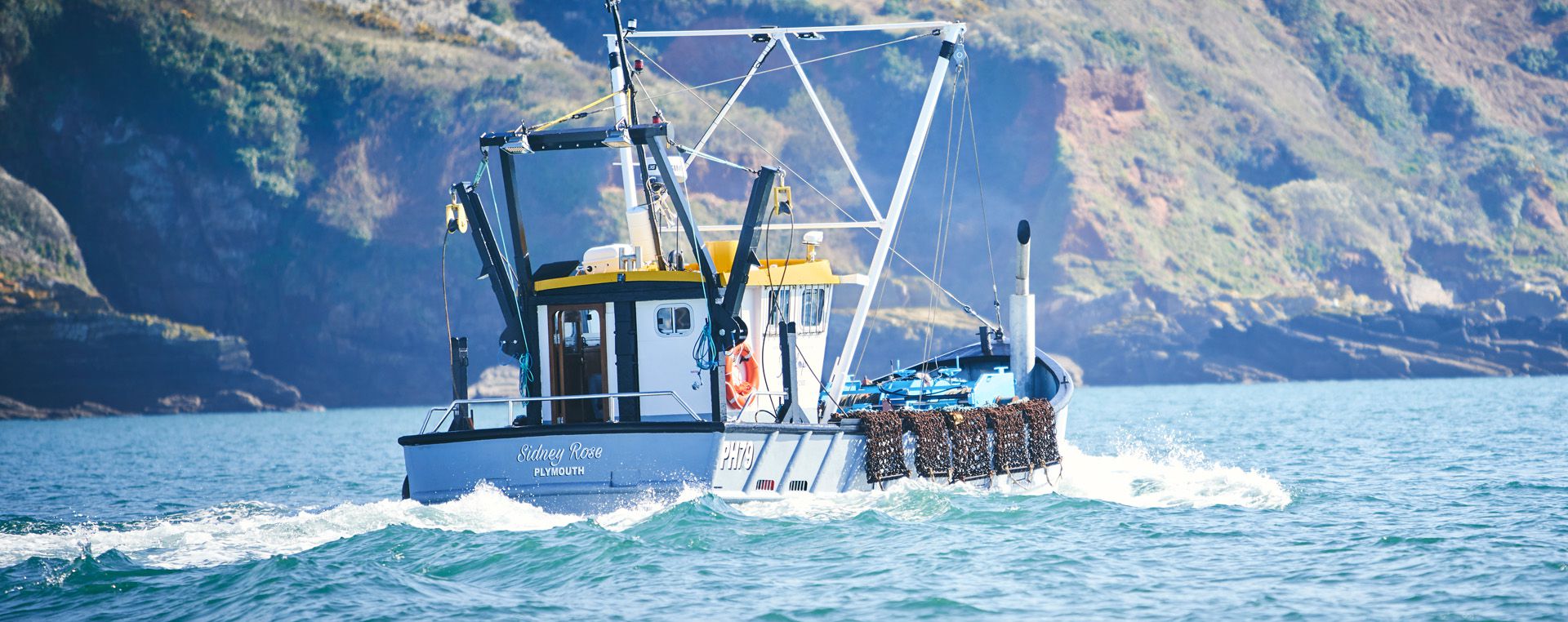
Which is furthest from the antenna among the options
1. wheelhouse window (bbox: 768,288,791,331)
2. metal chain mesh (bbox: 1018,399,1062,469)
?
metal chain mesh (bbox: 1018,399,1062,469)

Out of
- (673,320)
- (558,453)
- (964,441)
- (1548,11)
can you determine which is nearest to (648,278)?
(673,320)

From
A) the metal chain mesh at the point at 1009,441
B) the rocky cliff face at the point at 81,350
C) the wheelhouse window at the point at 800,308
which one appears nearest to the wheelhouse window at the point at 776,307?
the wheelhouse window at the point at 800,308

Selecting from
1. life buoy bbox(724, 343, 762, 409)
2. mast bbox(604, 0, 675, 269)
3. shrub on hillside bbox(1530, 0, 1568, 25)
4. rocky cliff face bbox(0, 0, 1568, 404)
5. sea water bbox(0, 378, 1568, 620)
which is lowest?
sea water bbox(0, 378, 1568, 620)

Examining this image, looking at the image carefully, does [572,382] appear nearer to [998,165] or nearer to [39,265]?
[39,265]

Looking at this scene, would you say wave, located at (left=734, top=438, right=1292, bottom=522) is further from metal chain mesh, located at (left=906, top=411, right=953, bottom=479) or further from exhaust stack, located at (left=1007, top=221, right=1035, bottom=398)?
exhaust stack, located at (left=1007, top=221, right=1035, bottom=398)

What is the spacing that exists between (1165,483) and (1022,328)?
4.45m

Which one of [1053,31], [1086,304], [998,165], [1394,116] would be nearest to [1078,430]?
[1086,304]

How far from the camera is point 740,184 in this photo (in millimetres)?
107312

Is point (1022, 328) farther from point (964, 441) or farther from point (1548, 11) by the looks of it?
point (1548, 11)

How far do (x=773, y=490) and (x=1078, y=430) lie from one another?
2941 cm

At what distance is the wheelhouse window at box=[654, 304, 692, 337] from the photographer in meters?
20.7

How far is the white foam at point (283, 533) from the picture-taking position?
18.1 meters

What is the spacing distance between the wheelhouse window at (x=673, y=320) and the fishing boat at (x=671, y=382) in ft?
0.05

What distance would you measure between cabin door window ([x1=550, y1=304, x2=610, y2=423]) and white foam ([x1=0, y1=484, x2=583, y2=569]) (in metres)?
2.55
